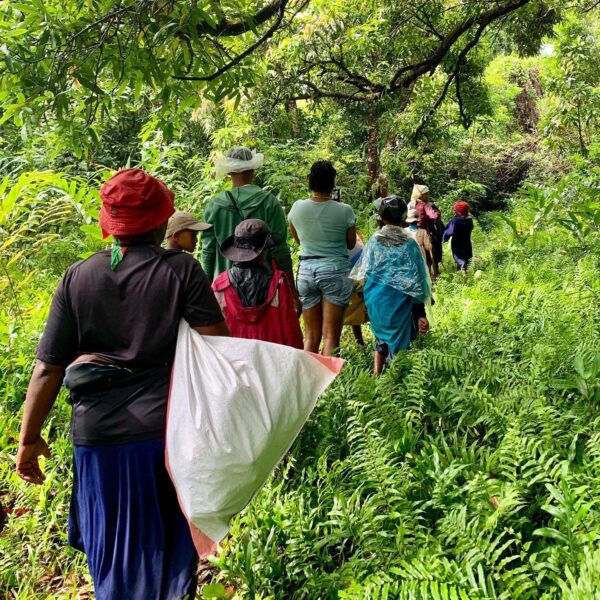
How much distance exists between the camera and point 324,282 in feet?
15.8

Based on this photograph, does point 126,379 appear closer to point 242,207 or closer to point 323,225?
point 242,207

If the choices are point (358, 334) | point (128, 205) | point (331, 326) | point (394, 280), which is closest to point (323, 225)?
point (394, 280)

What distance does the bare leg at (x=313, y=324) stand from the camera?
16.3 feet

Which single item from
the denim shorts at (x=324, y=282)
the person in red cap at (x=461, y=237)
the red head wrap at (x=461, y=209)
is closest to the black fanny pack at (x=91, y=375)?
the denim shorts at (x=324, y=282)

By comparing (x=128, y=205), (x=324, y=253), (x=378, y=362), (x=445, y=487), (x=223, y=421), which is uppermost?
(x=128, y=205)

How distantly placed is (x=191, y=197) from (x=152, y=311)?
6.90 metres

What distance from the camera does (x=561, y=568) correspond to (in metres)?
2.25

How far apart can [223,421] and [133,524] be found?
0.55m

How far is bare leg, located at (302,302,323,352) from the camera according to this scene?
498cm

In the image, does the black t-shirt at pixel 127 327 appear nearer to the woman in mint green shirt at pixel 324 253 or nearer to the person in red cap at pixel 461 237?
the woman in mint green shirt at pixel 324 253

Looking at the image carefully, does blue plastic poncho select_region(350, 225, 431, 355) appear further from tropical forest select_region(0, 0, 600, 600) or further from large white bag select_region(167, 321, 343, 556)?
large white bag select_region(167, 321, 343, 556)

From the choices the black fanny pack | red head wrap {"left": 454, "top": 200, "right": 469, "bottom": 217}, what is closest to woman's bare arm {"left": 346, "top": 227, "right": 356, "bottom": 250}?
the black fanny pack

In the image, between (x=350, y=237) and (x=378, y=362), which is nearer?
(x=350, y=237)

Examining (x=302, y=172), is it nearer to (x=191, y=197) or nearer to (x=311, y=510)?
(x=191, y=197)
